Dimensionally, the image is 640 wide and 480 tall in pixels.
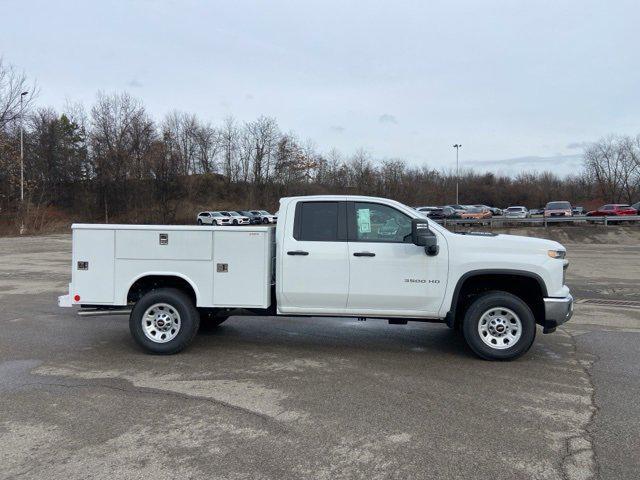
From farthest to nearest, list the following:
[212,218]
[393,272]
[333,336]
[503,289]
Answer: [212,218], [333,336], [503,289], [393,272]

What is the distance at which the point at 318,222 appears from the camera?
6.57 metres

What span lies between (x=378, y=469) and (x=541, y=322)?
372cm

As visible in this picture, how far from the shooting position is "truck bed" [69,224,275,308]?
651 centimetres

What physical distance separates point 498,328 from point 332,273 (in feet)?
6.92

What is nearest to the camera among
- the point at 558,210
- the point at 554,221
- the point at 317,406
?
the point at 317,406

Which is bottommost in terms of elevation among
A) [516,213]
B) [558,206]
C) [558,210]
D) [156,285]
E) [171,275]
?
[156,285]

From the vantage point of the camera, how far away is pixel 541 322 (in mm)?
6531

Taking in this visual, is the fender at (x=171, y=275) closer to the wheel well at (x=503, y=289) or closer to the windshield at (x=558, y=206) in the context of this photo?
the wheel well at (x=503, y=289)

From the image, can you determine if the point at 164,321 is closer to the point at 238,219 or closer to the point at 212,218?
the point at 212,218

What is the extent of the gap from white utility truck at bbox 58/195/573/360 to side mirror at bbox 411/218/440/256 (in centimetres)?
1

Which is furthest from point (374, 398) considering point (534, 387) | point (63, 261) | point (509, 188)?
point (509, 188)

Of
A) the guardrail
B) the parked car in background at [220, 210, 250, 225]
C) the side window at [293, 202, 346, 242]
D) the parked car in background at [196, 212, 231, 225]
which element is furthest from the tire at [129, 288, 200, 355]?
the parked car in background at [220, 210, 250, 225]

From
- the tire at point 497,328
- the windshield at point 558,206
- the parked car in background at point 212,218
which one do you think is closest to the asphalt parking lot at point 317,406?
the tire at point 497,328

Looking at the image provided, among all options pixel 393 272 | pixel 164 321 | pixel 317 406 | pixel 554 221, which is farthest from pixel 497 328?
pixel 554 221
